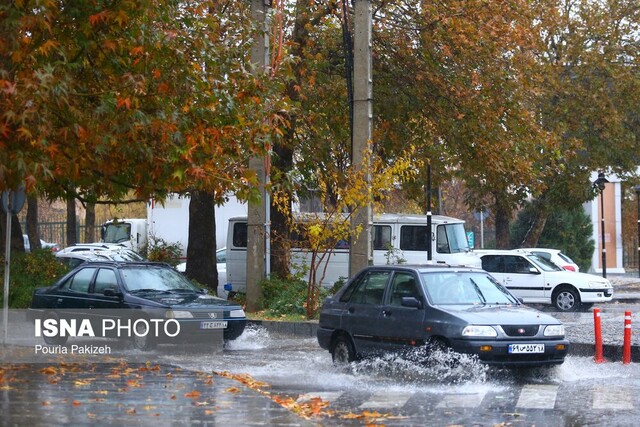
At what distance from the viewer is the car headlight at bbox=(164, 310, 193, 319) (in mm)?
16328

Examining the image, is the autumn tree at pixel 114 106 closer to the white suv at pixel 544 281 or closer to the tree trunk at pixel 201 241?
the tree trunk at pixel 201 241

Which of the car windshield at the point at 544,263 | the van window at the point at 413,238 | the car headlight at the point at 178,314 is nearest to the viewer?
the car headlight at the point at 178,314

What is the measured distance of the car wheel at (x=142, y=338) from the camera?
16.5 m

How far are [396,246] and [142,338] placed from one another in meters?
14.2

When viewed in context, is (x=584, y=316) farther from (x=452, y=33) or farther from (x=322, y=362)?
(x=322, y=362)

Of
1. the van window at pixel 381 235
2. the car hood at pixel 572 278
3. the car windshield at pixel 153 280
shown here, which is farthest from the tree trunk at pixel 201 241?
the car hood at pixel 572 278

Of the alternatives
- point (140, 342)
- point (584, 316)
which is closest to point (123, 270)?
point (140, 342)

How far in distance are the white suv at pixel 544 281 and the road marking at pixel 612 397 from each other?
1524 cm

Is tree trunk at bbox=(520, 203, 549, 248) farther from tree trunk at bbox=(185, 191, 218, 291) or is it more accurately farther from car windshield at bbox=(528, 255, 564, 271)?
tree trunk at bbox=(185, 191, 218, 291)

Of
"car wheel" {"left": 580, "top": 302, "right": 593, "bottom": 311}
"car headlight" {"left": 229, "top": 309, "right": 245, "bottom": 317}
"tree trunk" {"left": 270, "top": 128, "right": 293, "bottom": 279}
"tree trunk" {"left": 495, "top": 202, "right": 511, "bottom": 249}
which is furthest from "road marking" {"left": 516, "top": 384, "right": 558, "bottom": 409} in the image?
"tree trunk" {"left": 495, "top": 202, "right": 511, "bottom": 249}

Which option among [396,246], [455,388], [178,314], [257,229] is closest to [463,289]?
[455,388]

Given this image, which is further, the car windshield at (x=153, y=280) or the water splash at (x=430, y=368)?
the car windshield at (x=153, y=280)

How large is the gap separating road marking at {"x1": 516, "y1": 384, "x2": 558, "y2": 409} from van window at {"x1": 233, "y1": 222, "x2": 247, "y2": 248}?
17622 millimetres

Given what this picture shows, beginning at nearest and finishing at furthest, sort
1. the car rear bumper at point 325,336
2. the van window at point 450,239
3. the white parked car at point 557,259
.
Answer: the car rear bumper at point 325,336 → the van window at point 450,239 → the white parked car at point 557,259
